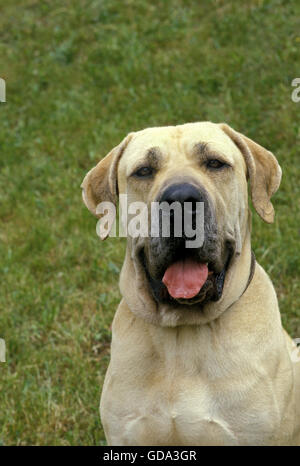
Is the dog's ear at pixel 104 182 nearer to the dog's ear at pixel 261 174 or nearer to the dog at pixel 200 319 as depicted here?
the dog at pixel 200 319

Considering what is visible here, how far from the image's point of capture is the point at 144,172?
3.32 meters

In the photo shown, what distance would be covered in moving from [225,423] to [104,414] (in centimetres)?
60

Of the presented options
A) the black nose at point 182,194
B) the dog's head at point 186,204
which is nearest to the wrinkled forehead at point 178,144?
the dog's head at point 186,204

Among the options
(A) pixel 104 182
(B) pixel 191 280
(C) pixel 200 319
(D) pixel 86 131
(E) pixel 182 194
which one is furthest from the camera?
(D) pixel 86 131

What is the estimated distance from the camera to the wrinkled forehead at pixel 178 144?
3.28 m

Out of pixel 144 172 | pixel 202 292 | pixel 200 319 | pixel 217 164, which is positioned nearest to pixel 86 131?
pixel 144 172

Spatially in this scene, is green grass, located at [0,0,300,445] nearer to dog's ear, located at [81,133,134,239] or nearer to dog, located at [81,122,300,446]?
dog, located at [81,122,300,446]

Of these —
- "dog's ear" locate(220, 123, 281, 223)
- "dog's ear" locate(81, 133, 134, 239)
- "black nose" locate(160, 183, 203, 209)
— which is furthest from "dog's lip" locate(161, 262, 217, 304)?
"dog's ear" locate(81, 133, 134, 239)

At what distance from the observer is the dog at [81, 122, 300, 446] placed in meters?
3.07

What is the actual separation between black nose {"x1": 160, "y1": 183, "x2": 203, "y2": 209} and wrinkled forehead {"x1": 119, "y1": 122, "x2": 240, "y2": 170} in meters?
0.37

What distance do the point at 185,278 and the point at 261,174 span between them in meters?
0.72

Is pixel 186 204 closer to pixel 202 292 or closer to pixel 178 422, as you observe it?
pixel 202 292

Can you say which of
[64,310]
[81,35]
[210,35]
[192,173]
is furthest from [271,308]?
[81,35]

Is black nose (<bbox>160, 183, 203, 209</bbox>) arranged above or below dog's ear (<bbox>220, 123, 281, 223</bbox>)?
below
